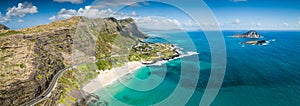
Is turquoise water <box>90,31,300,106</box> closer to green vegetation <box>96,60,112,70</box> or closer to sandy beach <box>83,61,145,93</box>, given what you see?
sandy beach <box>83,61,145,93</box>

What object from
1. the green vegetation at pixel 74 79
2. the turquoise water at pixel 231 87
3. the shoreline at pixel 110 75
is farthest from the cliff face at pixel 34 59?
the turquoise water at pixel 231 87

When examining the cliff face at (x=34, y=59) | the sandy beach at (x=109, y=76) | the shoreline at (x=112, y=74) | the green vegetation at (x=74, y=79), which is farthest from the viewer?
the shoreline at (x=112, y=74)

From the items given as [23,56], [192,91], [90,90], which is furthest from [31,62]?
[192,91]

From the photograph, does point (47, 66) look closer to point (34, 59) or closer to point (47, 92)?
point (34, 59)

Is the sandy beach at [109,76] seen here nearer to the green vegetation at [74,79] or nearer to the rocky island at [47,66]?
the rocky island at [47,66]

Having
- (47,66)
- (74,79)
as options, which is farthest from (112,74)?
(47,66)

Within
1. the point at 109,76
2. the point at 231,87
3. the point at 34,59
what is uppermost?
the point at 34,59

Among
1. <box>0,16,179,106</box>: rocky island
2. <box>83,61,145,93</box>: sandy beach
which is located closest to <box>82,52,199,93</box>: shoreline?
<box>83,61,145,93</box>: sandy beach

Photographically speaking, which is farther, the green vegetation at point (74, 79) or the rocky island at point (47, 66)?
the green vegetation at point (74, 79)

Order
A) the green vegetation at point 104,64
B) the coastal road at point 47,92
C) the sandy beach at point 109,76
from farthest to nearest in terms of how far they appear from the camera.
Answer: the green vegetation at point 104,64
the sandy beach at point 109,76
the coastal road at point 47,92
